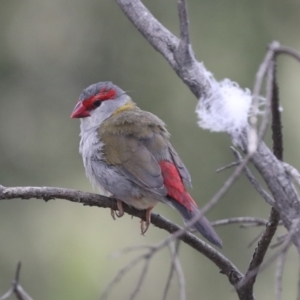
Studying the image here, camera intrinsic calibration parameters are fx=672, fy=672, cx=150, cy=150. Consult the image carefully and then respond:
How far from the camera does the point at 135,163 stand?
3.45m

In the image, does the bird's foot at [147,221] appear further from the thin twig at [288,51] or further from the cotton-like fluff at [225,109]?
the thin twig at [288,51]

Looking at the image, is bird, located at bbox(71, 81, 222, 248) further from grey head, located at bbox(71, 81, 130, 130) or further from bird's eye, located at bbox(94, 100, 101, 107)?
bird's eye, located at bbox(94, 100, 101, 107)

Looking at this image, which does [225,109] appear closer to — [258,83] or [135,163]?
[258,83]

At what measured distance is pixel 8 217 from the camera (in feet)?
20.7

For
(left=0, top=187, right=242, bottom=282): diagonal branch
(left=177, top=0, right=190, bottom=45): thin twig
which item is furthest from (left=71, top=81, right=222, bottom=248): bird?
(left=177, top=0, right=190, bottom=45): thin twig

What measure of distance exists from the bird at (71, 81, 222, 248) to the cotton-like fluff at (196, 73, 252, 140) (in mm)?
1370

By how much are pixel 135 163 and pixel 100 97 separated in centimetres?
82

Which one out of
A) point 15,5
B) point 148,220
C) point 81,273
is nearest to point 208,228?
point 148,220

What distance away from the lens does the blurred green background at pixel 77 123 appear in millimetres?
5832

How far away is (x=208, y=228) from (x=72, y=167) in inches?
140

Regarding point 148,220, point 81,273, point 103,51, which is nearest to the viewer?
point 148,220

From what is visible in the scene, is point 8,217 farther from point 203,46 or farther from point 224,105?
point 224,105

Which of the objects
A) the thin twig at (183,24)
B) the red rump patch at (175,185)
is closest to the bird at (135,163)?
the red rump patch at (175,185)

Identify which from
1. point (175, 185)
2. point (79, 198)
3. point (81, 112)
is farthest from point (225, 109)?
point (81, 112)
